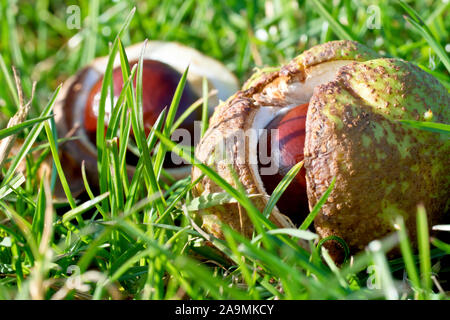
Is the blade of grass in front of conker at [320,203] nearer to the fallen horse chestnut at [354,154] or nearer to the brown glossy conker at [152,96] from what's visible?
the fallen horse chestnut at [354,154]

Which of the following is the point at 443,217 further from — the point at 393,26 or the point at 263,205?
the point at 393,26

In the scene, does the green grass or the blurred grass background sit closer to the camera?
the green grass

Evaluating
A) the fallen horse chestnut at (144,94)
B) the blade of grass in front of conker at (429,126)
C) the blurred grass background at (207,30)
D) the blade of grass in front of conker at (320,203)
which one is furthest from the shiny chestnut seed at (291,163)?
the blurred grass background at (207,30)

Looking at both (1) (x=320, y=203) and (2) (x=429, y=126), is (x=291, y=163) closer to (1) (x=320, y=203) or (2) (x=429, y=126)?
(1) (x=320, y=203)

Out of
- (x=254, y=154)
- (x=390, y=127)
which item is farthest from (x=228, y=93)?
(x=390, y=127)

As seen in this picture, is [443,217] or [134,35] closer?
[443,217]

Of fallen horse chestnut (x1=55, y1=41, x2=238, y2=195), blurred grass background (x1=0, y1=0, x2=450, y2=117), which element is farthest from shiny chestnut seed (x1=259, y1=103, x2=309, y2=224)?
blurred grass background (x1=0, y1=0, x2=450, y2=117)

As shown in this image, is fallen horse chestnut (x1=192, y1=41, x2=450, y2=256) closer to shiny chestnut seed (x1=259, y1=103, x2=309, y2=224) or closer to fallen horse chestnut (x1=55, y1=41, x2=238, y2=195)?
shiny chestnut seed (x1=259, y1=103, x2=309, y2=224)
